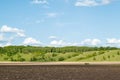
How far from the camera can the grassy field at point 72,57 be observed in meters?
148

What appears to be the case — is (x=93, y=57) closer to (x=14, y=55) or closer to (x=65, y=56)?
(x=65, y=56)

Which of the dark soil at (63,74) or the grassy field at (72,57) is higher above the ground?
the grassy field at (72,57)

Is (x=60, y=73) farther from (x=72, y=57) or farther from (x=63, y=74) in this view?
(x=72, y=57)

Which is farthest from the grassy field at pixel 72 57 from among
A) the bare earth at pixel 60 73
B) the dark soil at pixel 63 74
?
the dark soil at pixel 63 74

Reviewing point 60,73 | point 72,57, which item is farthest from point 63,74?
point 72,57

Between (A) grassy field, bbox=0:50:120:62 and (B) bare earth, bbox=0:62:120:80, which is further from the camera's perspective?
(A) grassy field, bbox=0:50:120:62

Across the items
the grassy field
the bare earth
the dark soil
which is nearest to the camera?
the dark soil

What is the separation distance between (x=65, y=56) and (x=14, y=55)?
2038 cm

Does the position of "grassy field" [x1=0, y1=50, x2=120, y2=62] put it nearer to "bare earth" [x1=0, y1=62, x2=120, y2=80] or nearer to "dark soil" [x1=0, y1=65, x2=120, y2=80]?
"bare earth" [x1=0, y1=62, x2=120, y2=80]

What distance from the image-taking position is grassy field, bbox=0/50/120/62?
148 meters

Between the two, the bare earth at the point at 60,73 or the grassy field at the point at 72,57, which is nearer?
the bare earth at the point at 60,73

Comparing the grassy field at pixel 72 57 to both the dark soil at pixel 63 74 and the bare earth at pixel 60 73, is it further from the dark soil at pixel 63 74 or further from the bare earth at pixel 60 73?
the dark soil at pixel 63 74

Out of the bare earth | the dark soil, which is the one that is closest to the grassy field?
the bare earth

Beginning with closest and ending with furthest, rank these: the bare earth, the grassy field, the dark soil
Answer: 1. the dark soil
2. the bare earth
3. the grassy field
